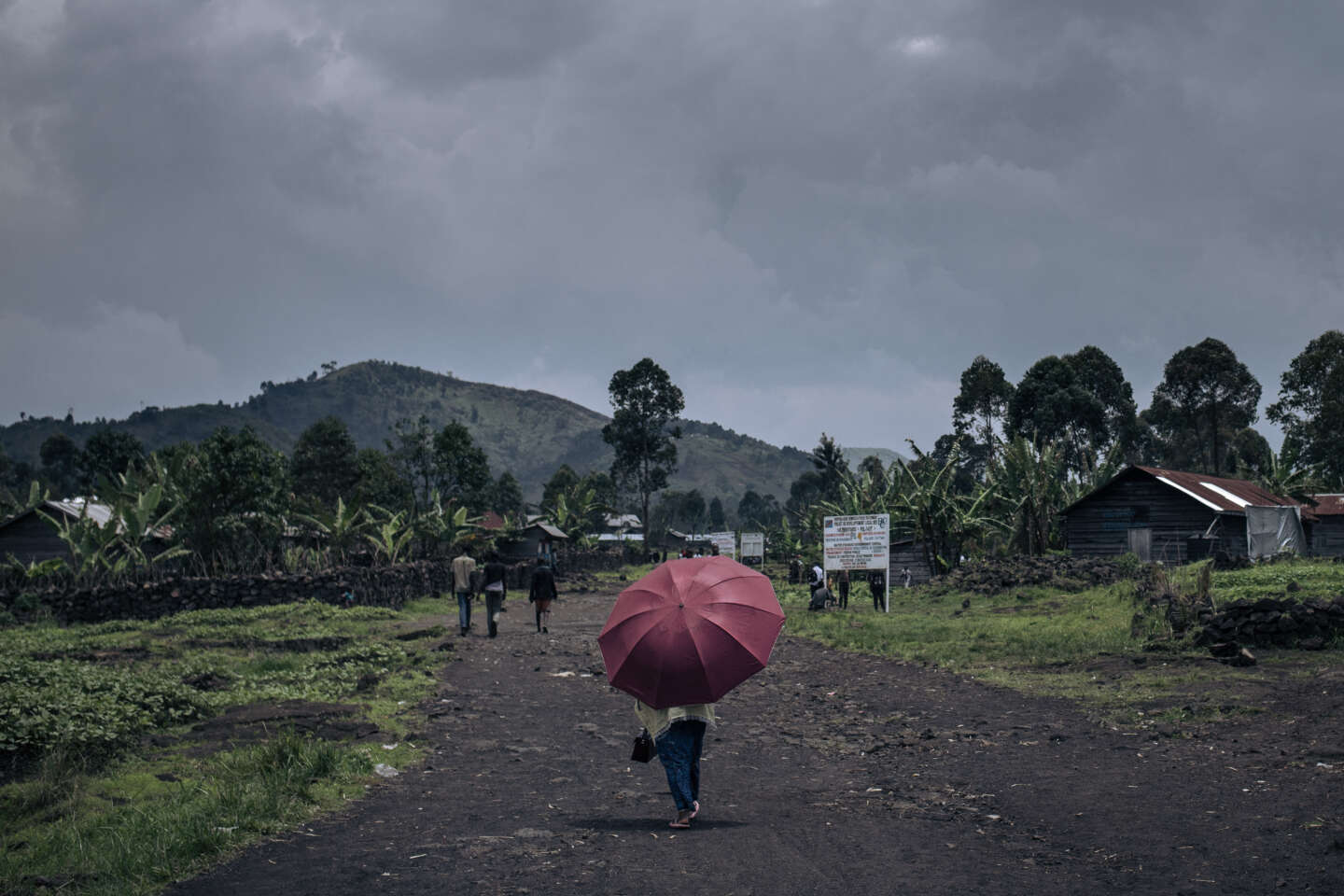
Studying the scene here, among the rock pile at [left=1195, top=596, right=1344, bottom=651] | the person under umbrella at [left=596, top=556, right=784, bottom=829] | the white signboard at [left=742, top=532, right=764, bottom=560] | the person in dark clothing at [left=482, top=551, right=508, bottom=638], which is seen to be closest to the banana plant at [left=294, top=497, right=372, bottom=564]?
the person in dark clothing at [left=482, top=551, right=508, bottom=638]

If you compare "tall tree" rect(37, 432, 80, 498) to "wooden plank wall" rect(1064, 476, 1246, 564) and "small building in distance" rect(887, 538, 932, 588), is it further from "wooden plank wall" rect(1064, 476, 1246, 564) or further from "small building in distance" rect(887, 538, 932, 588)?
"wooden plank wall" rect(1064, 476, 1246, 564)

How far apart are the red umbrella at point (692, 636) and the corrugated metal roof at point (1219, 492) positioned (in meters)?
31.5

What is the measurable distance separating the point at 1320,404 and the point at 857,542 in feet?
157

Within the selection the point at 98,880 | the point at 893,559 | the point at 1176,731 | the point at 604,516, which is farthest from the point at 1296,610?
the point at 604,516

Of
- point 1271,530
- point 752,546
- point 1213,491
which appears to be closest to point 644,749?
point 1213,491

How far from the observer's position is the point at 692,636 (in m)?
6.43

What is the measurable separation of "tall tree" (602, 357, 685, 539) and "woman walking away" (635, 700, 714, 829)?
72085mm

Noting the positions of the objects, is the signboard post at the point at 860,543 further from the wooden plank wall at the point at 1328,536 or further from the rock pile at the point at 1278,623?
the wooden plank wall at the point at 1328,536

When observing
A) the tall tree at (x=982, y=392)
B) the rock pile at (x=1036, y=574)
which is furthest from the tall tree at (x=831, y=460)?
the rock pile at (x=1036, y=574)

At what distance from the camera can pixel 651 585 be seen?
22.2ft

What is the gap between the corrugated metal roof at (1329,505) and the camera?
4066 cm

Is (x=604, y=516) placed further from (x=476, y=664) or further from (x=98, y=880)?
(x=98, y=880)

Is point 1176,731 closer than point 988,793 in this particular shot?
No

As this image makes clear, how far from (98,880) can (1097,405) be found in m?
68.2
